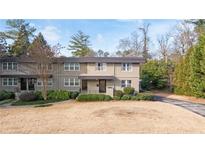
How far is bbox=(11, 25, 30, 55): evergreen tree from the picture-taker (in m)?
16.6

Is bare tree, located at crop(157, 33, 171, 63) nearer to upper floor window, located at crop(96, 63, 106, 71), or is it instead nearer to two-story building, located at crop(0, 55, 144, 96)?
two-story building, located at crop(0, 55, 144, 96)

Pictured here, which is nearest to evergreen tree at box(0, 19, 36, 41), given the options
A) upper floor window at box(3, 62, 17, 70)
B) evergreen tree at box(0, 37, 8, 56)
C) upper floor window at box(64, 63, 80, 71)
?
evergreen tree at box(0, 37, 8, 56)

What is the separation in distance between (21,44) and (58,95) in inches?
197

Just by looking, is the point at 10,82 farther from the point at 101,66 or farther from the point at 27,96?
the point at 101,66

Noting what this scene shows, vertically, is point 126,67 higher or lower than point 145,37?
lower

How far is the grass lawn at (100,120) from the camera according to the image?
9.19 m

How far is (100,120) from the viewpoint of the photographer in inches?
399

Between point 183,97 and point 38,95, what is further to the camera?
point 183,97

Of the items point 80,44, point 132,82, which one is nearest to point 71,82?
point 80,44

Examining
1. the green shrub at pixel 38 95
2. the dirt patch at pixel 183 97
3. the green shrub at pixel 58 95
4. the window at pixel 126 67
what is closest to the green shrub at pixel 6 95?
the green shrub at pixel 38 95

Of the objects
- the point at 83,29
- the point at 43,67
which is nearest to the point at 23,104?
the point at 43,67
